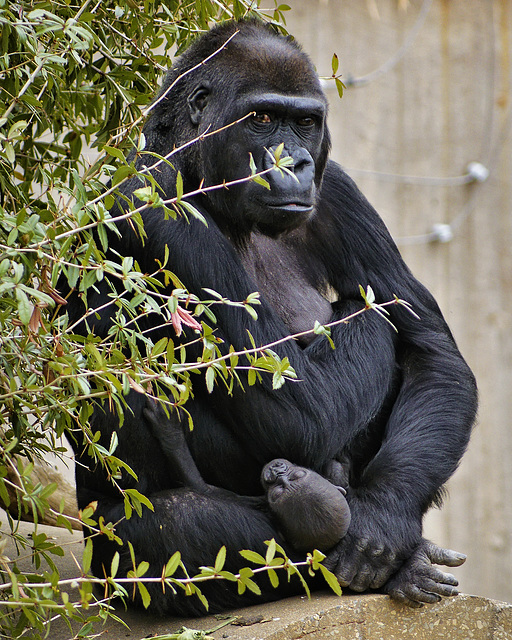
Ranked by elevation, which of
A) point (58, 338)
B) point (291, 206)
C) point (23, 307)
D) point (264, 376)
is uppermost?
point (291, 206)

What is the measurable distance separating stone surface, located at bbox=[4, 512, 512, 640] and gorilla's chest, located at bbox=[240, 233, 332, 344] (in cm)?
92

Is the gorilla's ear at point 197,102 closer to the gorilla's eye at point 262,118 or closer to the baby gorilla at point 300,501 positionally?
the gorilla's eye at point 262,118

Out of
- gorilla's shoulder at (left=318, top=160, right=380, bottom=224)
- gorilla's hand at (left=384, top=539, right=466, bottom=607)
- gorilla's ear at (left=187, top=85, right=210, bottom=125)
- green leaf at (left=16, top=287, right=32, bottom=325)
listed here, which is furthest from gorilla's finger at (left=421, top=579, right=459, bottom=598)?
gorilla's ear at (left=187, top=85, right=210, bottom=125)

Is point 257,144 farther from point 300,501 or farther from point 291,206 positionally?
point 300,501

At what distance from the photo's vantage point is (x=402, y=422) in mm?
3123

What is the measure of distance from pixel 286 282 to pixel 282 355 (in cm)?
52

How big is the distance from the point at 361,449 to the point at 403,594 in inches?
23.9

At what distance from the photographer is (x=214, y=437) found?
294 cm

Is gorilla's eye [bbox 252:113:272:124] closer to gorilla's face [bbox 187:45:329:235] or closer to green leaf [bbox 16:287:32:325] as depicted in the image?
gorilla's face [bbox 187:45:329:235]

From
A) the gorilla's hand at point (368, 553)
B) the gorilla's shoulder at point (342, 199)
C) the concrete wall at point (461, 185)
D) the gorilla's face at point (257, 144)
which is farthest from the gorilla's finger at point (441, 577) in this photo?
the concrete wall at point (461, 185)

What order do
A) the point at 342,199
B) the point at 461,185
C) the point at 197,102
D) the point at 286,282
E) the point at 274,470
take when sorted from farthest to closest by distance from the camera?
1. the point at 461,185
2. the point at 342,199
3. the point at 286,282
4. the point at 197,102
5. the point at 274,470

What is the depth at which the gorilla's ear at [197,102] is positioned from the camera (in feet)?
10.2

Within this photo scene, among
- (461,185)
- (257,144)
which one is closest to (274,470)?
(257,144)

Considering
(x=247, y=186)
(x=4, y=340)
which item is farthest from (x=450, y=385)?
(x=4, y=340)
